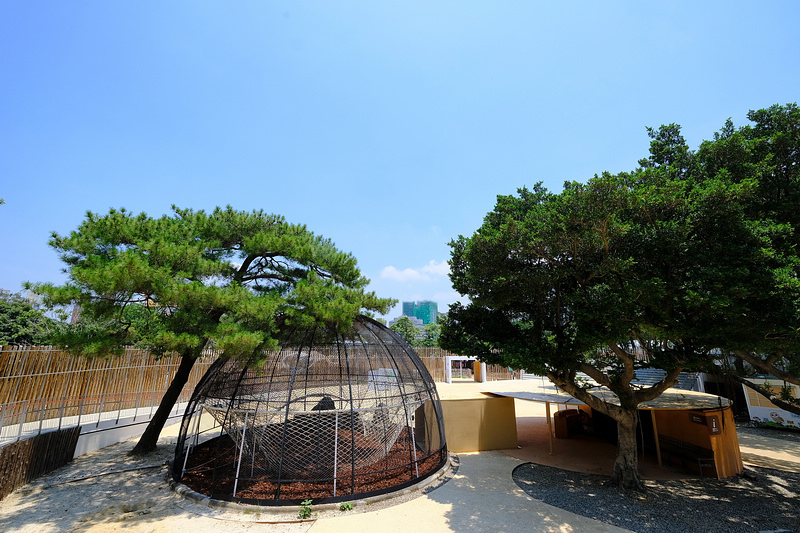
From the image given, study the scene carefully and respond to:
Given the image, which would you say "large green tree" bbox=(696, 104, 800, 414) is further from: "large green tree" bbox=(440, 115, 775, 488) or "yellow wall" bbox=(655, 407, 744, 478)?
"yellow wall" bbox=(655, 407, 744, 478)

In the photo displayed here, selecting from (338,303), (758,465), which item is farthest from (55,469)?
(758,465)

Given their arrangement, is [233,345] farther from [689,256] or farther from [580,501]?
[689,256]

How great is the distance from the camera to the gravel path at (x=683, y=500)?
7.31m

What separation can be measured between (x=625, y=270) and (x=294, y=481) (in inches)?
348

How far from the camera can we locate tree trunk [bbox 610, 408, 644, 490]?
910 centimetres

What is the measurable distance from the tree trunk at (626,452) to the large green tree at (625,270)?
1.0 inches

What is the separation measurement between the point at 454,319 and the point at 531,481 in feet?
16.1

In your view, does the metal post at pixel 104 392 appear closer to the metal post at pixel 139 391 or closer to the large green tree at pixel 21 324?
the metal post at pixel 139 391

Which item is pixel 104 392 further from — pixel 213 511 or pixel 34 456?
pixel 213 511

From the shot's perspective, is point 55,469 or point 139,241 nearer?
point 139,241

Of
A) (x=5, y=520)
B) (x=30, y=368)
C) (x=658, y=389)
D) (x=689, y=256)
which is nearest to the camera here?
(x=5, y=520)

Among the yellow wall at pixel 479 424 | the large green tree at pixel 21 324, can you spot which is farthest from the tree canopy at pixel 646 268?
the large green tree at pixel 21 324

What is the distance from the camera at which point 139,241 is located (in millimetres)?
7664

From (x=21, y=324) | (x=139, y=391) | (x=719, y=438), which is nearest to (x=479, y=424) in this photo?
(x=719, y=438)
